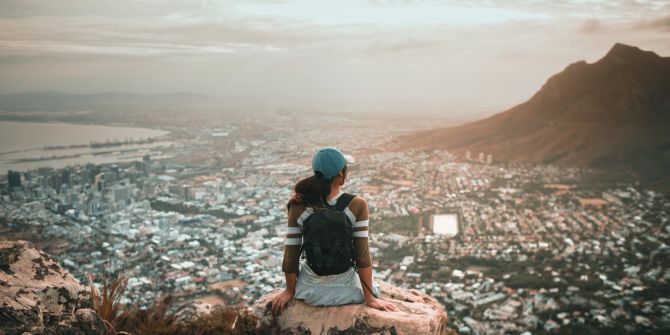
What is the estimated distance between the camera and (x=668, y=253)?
13000 mm

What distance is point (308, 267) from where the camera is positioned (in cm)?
292

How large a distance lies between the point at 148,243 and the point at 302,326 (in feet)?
41.8

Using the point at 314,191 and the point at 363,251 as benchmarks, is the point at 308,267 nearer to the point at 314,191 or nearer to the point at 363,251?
the point at 363,251

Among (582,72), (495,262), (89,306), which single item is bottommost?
(495,262)

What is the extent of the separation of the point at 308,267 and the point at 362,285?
36cm

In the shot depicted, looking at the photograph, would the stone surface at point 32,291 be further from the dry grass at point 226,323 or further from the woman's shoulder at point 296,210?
the woman's shoulder at point 296,210

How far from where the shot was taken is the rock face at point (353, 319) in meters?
2.67

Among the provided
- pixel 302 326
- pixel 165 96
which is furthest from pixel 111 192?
pixel 165 96

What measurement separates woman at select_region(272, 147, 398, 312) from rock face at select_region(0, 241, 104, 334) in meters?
1.25

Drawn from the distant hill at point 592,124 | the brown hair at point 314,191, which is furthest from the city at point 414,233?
the brown hair at point 314,191

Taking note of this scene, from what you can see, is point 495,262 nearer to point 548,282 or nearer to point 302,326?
point 548,282

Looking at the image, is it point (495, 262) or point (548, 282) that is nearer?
point (548, 282)

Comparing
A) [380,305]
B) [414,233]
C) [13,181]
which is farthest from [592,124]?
[13,181]

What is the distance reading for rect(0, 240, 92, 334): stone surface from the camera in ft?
8.16
